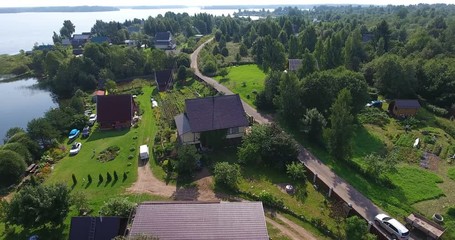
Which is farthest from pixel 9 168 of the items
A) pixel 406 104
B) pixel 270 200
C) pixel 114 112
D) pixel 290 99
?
pixel 406 104

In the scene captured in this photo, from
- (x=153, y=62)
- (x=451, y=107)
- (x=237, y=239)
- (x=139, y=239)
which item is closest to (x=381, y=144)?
(x=451, y=107)

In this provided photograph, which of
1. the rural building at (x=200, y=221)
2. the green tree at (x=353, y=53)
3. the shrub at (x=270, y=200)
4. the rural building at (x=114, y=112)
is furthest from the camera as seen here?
the green tree at (x=353, y=53)

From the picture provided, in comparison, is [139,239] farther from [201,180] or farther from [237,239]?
[201,180]

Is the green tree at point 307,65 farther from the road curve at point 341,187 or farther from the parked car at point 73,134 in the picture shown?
the parked car at point 73,134

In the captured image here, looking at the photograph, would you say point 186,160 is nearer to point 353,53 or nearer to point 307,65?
point 307,65

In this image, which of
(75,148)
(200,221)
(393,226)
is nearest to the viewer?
(200,221)

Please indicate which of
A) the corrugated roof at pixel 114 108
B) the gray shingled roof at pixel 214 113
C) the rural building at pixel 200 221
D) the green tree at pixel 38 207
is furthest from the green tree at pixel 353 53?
the green tree at pixel 38 207

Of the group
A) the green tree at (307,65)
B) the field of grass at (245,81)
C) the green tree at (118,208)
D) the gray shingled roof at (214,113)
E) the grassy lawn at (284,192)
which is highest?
the green tree at (307,65)
